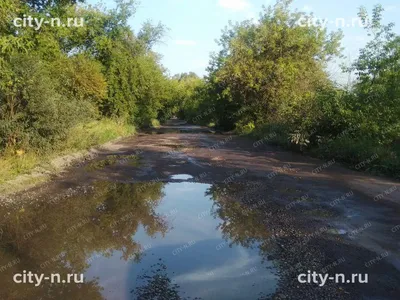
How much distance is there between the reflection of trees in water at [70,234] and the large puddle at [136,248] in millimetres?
13

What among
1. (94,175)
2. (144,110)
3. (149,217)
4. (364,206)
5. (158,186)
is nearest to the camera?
(149,217)

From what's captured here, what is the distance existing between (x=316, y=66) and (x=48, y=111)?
83.4ft

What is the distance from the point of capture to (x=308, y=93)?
2194 cm

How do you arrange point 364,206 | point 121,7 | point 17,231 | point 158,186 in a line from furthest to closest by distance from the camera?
1. point 121,7
2. point 158,186
3. point 364,206
4. point 17,231

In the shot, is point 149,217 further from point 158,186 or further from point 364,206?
point 364,206

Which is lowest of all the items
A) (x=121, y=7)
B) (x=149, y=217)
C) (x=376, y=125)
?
(x=149, y=217)

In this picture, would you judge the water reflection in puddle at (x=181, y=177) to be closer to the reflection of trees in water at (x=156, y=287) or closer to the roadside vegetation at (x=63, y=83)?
the roadside vegetation at (x=63, y=83)

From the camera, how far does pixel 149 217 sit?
8320 millimetres

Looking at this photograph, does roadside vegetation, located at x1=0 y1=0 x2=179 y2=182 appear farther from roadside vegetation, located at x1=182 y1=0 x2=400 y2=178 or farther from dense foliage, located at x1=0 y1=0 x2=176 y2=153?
roadside vegetation, located at x1=182 y1=0 x2=400 y2=178

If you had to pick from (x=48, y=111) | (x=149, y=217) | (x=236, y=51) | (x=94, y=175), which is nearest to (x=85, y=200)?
(x=149, y=217)

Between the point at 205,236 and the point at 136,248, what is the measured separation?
1.37 m

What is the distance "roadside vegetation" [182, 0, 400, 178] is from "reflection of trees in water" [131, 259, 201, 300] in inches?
413

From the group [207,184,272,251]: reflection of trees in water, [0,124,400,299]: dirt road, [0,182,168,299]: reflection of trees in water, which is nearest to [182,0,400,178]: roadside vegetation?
[0,124,400,299]: dirt road

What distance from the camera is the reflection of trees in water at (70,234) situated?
5086 mm
